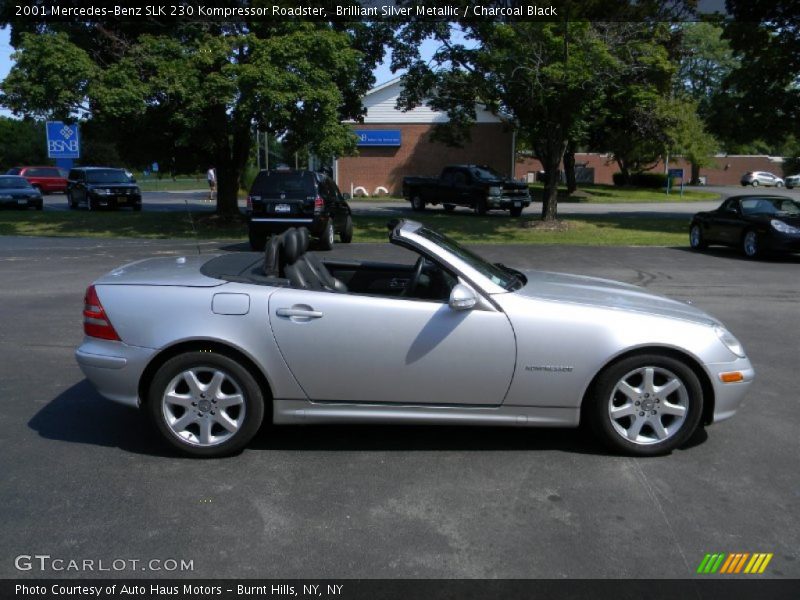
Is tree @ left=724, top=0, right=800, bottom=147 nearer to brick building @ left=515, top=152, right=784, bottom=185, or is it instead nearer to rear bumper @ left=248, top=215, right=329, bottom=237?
rear bumper @ left=248, top=215, right=329, bottom=237

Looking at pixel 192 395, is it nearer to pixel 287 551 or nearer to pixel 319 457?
pixel 319 457

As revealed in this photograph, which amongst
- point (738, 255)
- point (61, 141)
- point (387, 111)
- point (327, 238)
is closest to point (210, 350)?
point (327, 238)

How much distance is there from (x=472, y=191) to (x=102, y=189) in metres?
14.5

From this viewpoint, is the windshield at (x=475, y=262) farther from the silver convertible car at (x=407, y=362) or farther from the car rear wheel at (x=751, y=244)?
the car rear wheel at (x=751, y=244)

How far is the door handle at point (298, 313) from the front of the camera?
4.49m

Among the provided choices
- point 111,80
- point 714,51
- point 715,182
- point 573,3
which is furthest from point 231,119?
point 714,51

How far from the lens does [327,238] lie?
16734 millimetres

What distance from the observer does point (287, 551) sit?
3.47m

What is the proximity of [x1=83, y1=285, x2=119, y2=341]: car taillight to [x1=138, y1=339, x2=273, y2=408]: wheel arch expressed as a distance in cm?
29

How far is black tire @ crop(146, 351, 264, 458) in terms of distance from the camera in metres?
4.48

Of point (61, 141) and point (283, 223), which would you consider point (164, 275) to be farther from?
point (61, 141)

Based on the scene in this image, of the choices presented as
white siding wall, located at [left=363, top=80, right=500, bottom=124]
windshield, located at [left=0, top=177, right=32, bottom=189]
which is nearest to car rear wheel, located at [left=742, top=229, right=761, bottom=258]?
windshield, located at [left=0, top=177, right=32, bottom=189]

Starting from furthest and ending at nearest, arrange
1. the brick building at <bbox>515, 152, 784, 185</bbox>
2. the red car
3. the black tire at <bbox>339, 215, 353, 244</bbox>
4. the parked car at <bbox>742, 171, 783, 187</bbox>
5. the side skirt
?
the brick building at <bbox>515, 152, 784, 185</bbox>
the parked car at <bbox>742, 171, 783, 187</bbox>
the red car
the black tire at <bbox>339, 215, 353, 244</bbox>
the side skirt

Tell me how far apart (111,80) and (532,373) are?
16.5 metres
